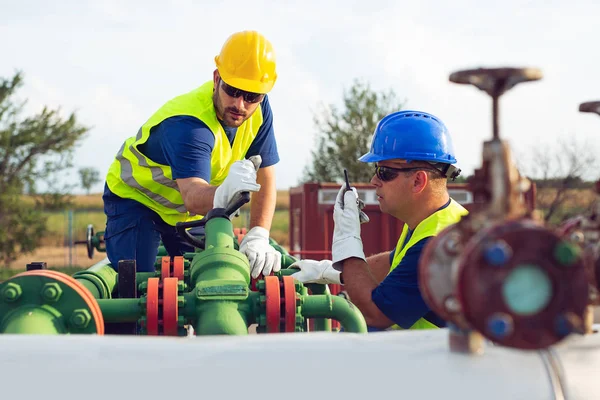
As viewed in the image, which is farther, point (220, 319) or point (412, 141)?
point (412, 141)

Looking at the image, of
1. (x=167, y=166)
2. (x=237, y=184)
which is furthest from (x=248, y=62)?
(x=237, y=184)

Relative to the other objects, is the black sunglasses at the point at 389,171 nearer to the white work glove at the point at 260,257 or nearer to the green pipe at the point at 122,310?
the white work glove at the point at 260,257

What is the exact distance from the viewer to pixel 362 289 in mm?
3281

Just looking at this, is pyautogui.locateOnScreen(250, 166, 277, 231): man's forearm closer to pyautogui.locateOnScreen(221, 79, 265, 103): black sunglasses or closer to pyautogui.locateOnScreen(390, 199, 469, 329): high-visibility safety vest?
pyautogui.locateOnScreen(221, 79, 265, 103): black sunglasses

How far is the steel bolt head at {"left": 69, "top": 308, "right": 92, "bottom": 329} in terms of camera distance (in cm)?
201

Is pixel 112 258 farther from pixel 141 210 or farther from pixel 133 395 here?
pixel 133 395

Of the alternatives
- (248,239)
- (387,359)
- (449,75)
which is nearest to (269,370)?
(387,359)

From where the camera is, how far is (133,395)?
133 cm

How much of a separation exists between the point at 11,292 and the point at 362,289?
5.13 ft

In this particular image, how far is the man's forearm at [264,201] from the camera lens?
15.2 feet

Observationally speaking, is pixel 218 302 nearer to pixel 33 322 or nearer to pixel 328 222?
pixel 33 322

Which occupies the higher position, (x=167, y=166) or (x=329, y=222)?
(x=167, y=166)

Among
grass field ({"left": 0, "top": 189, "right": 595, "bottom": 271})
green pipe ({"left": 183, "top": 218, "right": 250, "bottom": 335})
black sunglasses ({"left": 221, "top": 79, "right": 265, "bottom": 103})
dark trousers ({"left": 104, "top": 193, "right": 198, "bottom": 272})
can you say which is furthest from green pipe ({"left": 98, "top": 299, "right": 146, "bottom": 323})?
grass field ({"left": 0, "top": 189, "right": 595, "bottom": 271})

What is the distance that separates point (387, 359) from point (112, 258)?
3679mm
